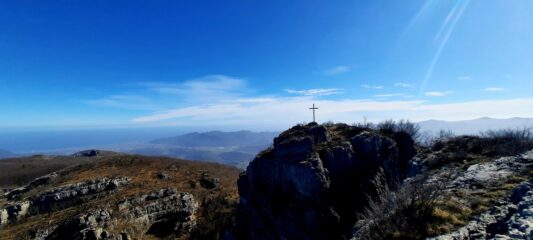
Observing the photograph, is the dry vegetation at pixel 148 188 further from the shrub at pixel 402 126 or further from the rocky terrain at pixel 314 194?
the shrub at pixel 402 126

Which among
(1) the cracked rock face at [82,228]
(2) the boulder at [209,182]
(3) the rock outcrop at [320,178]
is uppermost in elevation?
(3) the rock outcrop at [320,178]

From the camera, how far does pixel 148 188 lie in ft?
210

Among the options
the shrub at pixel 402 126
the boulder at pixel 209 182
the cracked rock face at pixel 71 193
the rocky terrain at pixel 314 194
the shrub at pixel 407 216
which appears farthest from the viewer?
the boulder at pixel 209 182

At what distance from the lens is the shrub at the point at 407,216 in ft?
39.1

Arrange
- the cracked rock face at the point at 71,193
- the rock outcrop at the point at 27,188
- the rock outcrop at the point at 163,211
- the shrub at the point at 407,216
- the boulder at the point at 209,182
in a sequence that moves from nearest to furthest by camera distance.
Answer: the shrub at the point at 407,216
the rock outcrop at the point at 163,211
the cracked rock face at the point at 71,193
the rock outcrop at the point at 27,188
the boulder at the point at 209,182

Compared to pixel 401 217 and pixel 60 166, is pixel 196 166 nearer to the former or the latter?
pixel 60 166

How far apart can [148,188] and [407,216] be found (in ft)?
200

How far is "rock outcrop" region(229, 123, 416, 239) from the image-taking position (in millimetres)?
29406

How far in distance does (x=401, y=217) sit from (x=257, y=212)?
84.7ft

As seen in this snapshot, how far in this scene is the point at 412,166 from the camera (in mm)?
28453

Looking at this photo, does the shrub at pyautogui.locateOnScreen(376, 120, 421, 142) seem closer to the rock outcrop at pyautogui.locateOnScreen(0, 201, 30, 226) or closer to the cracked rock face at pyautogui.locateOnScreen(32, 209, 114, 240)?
the cracked rock face at pyautogui.locateOnScreen(32, 209, 114, 240)

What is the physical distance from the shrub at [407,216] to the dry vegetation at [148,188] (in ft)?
138

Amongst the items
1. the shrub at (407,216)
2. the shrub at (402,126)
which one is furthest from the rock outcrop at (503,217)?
the shrub at (402,126)

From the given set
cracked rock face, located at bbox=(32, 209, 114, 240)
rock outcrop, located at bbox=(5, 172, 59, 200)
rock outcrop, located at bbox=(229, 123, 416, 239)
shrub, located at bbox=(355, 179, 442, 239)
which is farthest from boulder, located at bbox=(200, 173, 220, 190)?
shrub, located at bbox=(355, 179, 442, 239)
